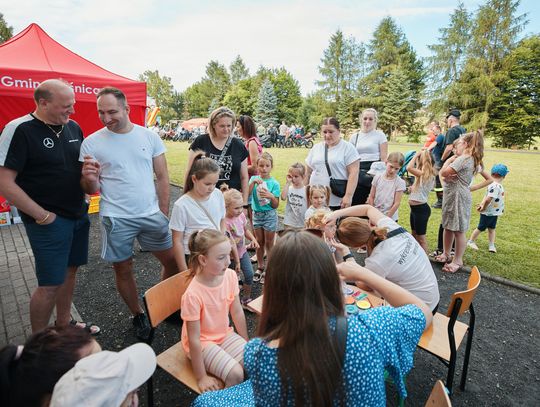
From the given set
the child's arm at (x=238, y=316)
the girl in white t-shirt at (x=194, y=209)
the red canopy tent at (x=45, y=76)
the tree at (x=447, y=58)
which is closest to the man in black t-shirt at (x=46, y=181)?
the girl in white t-shirt at (x=194, y=209)

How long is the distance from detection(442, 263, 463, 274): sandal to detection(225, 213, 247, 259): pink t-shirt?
309 cm

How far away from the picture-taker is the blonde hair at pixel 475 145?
159 inches

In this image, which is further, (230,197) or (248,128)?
(248,128)

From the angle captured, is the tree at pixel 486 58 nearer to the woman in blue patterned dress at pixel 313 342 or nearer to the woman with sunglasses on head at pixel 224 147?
the woman with sunglasses on head at pixel 224 147

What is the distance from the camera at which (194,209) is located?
2.80m

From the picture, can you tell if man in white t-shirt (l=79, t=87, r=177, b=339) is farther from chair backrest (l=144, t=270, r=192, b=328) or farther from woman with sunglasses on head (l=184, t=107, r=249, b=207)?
chair backrest (l=144, t=270, r=192, b=328)

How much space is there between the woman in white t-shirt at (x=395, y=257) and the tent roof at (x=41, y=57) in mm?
5845

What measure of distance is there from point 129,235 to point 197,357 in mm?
1458

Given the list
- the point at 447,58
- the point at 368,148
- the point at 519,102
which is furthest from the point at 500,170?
the point at 447,58

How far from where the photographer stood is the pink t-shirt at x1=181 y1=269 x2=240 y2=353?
1959 millimetres

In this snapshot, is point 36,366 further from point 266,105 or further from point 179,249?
point 266,105

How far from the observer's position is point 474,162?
13.6 feet

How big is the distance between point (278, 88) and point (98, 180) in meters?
53.4

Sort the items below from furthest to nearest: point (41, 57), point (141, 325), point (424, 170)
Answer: point (41, 57) < point (424, 170) < point (141, 325)
